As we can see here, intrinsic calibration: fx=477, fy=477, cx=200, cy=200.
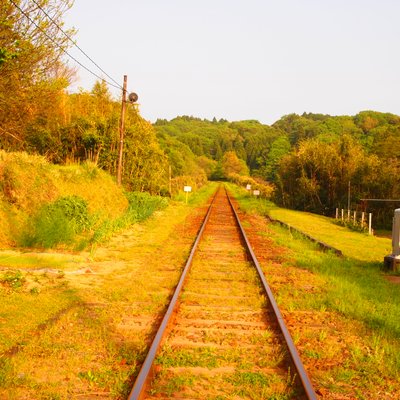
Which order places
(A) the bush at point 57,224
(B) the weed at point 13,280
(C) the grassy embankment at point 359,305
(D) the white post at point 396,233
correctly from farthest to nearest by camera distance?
(A) the bush at point 57,224 → (D) the white post at point 396,233 → (B) the weed at point 13,280 → (C) the grassy embankment at point 359,305

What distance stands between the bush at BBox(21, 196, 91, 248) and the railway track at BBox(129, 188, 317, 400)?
474cm

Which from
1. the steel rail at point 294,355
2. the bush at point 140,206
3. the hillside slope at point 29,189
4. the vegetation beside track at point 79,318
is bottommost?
the vegetation beside track at point 79,318

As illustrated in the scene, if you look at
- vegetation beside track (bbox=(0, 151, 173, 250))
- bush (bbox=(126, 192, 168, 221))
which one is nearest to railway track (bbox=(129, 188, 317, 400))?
vegetation beside track (bbox=(0, 151, 173, 250))

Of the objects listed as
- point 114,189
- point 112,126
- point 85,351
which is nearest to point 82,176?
point 114,189

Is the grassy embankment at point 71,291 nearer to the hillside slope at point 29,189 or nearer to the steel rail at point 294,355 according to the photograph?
the hillside slope at point 29,189

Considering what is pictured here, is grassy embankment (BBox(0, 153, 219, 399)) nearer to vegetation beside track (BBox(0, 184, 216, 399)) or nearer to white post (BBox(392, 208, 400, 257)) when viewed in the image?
vegetation beside track (BBox(0, 184, 216, 399))

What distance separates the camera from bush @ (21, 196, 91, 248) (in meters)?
11.9

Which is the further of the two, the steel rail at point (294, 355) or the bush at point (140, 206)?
the bush at point (140, 206)

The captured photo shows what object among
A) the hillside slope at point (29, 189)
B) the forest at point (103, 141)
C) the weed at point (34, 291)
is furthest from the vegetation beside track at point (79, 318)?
the forest at point (103, 141)

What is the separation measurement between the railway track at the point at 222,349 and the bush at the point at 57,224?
4740 mm

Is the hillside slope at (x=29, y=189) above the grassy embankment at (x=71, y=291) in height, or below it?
above

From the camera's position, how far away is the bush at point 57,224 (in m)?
11.9

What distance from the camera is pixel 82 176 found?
18.1m

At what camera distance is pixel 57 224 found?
12.5m
